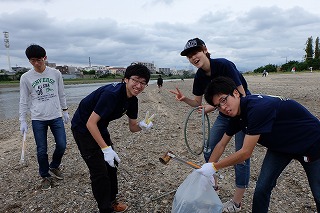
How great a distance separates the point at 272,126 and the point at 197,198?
90 centimetres

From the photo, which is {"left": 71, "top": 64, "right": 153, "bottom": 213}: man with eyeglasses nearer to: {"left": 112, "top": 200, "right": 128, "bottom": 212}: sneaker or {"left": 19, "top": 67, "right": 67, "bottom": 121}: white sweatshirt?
{"left": 112, "top": 200, "right": 128, "bottom": 212}: sneaker

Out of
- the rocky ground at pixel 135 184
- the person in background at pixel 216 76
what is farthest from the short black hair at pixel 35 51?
the person in background at pixel 216 76

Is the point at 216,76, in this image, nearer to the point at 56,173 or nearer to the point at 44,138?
the point at 44,138

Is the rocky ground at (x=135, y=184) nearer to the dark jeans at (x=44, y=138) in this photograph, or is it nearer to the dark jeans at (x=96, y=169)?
the dark jeans at (x=44, y=138)

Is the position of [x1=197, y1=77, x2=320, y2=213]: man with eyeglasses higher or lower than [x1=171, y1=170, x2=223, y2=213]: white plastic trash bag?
higher

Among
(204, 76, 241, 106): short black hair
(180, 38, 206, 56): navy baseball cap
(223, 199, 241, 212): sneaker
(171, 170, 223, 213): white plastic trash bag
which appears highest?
(180, 38, 206, 56): navy baseball cap

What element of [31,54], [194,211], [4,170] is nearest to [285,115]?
[194,211]

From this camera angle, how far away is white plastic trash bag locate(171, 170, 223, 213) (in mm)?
2297

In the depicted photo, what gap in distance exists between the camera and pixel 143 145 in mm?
6090

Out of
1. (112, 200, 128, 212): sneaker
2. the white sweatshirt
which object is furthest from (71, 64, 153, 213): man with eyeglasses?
the white sweatshirt

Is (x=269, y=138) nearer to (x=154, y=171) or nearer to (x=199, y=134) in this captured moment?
(x=154, y=171)

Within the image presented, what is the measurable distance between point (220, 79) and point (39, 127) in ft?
9.82

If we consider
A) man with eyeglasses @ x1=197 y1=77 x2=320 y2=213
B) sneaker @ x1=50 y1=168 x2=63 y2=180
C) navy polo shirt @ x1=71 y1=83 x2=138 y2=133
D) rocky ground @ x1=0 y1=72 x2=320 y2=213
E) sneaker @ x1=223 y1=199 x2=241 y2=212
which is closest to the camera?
man with eyeglasses @ x1=197 y1=77 x2=320 y2=213

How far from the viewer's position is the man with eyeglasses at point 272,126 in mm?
2000
